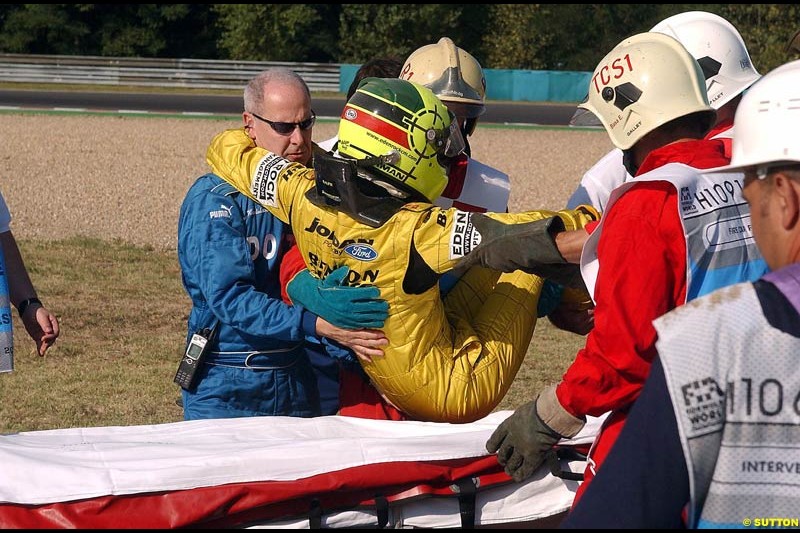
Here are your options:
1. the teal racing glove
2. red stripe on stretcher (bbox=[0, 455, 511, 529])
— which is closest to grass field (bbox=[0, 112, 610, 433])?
the teal racing glove

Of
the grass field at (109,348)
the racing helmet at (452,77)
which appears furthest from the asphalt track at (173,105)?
the racing helmet at (452,77)

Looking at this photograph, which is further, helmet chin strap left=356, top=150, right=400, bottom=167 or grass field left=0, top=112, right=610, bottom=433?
grass field left=0, top=112, right=610, bottom=433

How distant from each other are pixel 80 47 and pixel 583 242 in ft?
140

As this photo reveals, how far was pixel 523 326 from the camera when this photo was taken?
11.4ft

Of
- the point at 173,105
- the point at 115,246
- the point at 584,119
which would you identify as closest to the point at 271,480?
the point at 584,119

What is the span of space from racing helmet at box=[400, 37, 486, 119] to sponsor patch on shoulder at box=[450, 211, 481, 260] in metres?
1.42

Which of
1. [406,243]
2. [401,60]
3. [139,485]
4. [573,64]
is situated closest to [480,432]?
[406,243]

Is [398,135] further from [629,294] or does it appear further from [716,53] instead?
[716,53]

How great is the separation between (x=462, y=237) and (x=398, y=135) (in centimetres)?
38

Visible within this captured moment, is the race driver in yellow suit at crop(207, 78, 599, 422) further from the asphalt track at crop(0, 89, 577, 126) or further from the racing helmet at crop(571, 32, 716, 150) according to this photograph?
the asphalt track at crop(0, 89, 577, 126)

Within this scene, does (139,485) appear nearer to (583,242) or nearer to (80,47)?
(583,242)

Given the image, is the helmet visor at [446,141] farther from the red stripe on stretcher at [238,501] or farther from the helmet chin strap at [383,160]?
the red stripe on stretcher at [238,501]

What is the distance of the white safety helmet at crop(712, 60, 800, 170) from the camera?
1.82 metres

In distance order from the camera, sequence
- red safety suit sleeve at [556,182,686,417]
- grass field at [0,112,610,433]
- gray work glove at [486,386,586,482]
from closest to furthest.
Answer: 1. red safety suit sleeve at [556,182,686,417]
2. gray work glove at [486,386,586,482]
3. grass field at [0,112,610,433]
